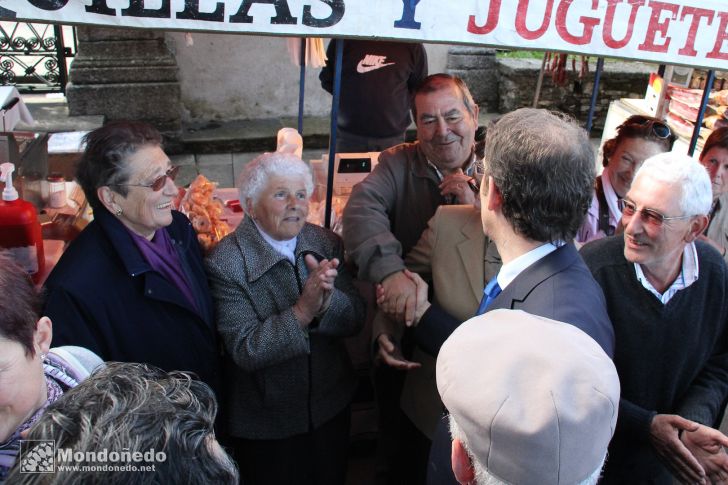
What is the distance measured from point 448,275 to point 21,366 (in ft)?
4.45

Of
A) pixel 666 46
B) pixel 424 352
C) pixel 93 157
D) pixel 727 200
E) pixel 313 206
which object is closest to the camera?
pixel 93 157

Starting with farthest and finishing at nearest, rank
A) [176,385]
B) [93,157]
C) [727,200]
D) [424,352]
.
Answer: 1. [727,200]
2. [424,352]
3. [93,157]
4. [176,385]

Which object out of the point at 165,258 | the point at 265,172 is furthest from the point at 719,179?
the point at 165,258

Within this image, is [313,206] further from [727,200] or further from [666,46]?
[727,200]

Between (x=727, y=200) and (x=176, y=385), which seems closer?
(x=176, y=385)

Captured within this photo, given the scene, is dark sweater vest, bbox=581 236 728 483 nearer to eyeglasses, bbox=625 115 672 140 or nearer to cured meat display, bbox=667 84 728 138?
eyeglasses, bbox=625 115 672 140

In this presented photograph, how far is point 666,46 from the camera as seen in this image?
8.70 ft

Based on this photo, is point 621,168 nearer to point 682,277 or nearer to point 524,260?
point 682,277

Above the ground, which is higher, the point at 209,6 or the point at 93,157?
the point at 209,6

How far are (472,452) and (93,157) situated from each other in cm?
161

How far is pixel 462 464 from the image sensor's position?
1257 mm

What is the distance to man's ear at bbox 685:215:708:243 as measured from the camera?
2096 mm

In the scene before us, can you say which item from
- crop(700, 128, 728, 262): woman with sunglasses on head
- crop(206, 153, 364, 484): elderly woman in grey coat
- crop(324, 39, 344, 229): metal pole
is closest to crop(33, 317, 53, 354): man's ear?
crop(206, 153, 364, 484): elderly woman in grey coat

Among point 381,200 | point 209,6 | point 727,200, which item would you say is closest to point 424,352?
point 381,200
